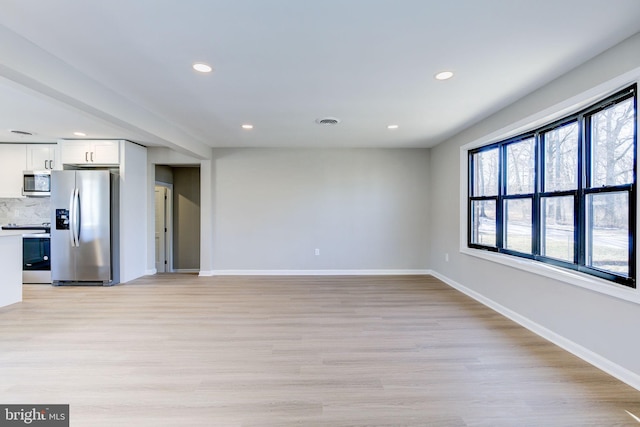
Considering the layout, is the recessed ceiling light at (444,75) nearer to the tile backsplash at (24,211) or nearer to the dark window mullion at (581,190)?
the dark window mullion at (581,190)

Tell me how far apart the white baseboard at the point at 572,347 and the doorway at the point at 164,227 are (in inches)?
260

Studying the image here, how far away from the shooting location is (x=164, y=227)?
6.89m

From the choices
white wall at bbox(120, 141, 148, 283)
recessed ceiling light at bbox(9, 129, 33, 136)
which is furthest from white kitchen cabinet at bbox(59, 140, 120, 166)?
recessed ceiling light at bbox(9, 129, 33, 136)

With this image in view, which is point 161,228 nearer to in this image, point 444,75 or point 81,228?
point 81,228

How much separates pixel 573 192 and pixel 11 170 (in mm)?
8020

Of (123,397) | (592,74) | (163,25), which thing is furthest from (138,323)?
(592,74)

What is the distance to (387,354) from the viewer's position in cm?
249

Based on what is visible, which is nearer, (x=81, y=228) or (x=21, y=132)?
(x=21, y=132)

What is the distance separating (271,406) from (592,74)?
3.47 m

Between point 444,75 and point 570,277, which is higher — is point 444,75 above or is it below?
above

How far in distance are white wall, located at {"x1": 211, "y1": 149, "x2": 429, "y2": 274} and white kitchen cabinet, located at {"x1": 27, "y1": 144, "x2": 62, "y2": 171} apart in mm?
2667

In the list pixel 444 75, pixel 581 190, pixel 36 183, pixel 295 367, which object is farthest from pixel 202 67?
pixel 36 183

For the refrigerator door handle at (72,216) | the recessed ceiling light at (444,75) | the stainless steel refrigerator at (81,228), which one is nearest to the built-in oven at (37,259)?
the stainless steel refrigerator at (81,228)

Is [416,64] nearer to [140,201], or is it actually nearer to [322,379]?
[322,379]
